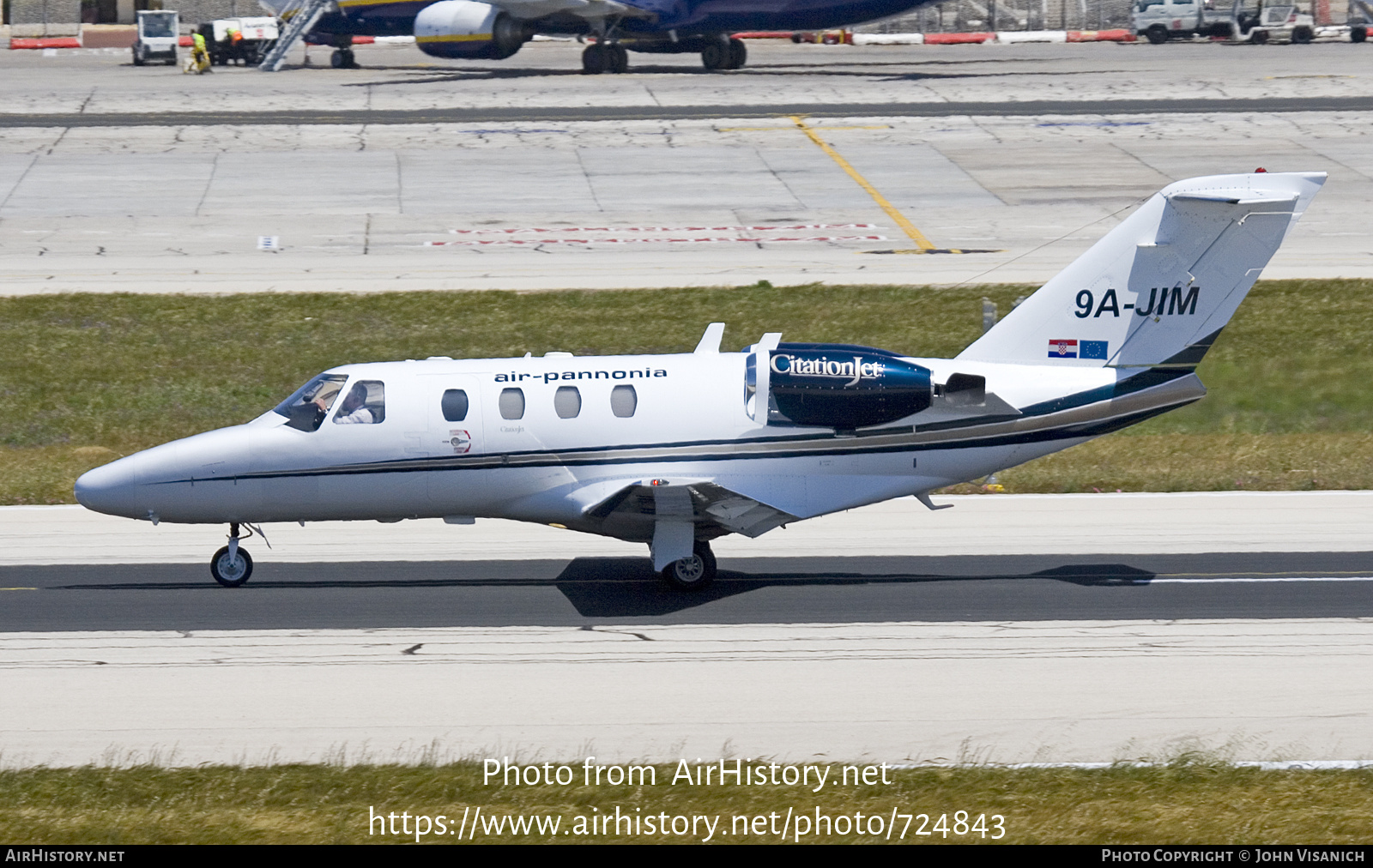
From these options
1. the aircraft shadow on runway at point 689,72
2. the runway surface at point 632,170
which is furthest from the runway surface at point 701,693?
the aircraft shadow on runway at point 689,72

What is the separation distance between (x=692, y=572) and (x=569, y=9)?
52371 mm

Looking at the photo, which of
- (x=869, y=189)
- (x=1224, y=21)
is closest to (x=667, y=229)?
(x=869, y=189)

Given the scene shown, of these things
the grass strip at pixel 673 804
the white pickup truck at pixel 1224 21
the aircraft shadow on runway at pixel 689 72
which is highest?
the white pickup truck at pixel 1224 21

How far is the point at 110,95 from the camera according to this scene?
63.9 meters

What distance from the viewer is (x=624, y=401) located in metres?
17.8

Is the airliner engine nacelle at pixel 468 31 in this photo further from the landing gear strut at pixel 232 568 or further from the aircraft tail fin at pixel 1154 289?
the aircraft tail fin at pixel 1154 289

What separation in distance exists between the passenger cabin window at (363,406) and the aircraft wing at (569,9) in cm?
5054

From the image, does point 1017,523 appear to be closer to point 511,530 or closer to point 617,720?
point 511,530

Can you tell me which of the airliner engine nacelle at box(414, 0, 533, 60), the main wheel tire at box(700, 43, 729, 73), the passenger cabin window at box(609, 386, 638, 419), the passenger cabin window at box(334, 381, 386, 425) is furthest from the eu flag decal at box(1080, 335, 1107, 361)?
the main wheel tire at box(700, 43, 729, 73)

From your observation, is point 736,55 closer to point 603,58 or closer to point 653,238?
point 603,58

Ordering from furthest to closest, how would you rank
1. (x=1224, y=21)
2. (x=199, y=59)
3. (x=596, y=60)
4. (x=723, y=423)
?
(x=1224, y=21) → (x=199, y=59) → (x=596, y=60) → (x=723, y=423)

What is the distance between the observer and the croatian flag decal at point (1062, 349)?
18.2 m

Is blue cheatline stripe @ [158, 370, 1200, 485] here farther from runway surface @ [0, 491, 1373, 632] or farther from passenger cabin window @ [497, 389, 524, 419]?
runway surface @ [0, 491, 1373, 632]

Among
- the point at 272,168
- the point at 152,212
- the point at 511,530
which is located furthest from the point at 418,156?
the point at 511,530
